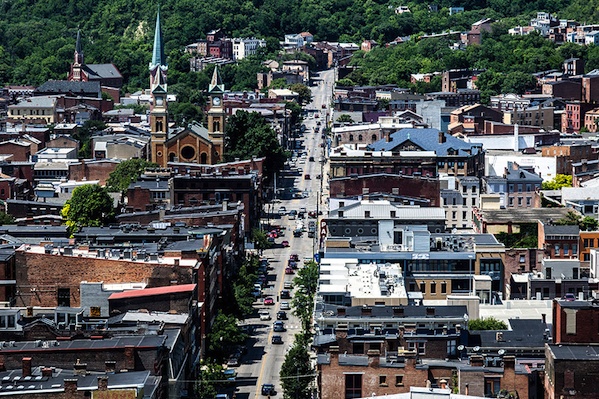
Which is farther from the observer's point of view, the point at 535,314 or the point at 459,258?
the point at 459,258

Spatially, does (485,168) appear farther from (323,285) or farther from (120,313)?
(120,313)

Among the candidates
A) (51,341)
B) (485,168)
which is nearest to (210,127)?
(485,168)

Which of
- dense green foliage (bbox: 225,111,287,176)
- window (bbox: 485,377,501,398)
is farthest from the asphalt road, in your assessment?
window (bbox: 485,377,501,398)

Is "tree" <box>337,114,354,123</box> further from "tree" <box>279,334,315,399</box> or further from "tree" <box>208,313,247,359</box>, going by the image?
"tree" <box>279,334,315,399</box>

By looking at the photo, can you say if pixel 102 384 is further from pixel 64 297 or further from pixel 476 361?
pixel 64 297

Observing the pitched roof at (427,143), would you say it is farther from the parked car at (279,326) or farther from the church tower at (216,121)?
the parked car at (279,326)

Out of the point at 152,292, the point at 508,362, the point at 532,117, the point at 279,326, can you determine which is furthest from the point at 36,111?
the point at 508,362

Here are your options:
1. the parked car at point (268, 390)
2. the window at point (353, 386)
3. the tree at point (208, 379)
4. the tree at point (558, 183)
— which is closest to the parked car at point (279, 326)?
the tree at point (208, 379)
